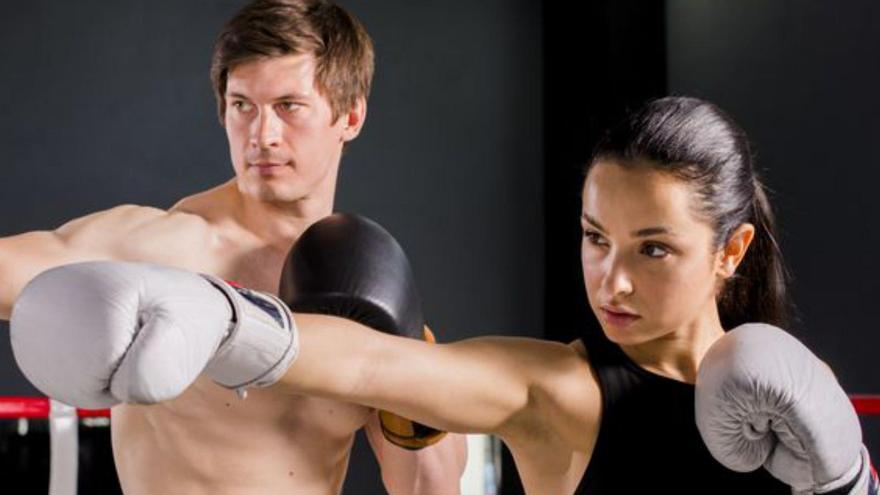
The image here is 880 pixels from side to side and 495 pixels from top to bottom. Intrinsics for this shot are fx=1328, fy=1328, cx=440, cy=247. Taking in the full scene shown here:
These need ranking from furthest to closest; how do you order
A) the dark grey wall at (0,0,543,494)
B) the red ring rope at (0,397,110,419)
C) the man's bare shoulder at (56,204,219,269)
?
the dark grey wall at (0,0,543,494)
the red ring rope at (0,397,110,419)
the man's bare shoulder at (56,204,219,269)

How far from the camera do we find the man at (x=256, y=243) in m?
2.07

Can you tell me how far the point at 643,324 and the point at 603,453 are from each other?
165mm

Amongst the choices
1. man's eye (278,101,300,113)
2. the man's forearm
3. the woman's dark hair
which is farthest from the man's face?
the woman's dark hair

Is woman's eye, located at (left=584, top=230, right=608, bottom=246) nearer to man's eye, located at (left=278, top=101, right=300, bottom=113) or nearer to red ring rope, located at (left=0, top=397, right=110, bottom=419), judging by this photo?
man's eye, located at (left=278, top=101, right=300, bottom=113)

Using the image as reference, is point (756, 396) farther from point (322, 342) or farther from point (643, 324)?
point (322, 342)

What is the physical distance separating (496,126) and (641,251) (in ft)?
11.0

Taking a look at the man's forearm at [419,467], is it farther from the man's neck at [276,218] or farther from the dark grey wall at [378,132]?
the dark grey wall at [378,132]

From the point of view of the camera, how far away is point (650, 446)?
1.63m

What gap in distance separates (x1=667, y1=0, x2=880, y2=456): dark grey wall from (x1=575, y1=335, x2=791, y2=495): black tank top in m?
1.77

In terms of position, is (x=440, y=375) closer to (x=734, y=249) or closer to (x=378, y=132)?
(x=734, y=249)

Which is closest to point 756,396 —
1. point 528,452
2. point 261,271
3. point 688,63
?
point 528,452

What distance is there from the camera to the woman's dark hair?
5.36 feet

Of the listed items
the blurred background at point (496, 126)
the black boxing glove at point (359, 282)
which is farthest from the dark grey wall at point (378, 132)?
the black boxing glove at point (359, 282)

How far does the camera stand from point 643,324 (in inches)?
63.4
